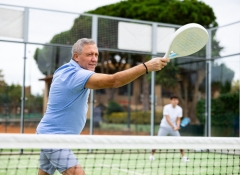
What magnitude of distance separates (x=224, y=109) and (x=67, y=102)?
10447 millimetres

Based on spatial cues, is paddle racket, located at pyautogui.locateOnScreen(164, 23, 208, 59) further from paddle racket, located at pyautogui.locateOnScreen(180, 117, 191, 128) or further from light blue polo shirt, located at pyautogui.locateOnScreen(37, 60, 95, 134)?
paddle racket, located at pyautogui.locateOnScreen(180, 117, 191, 128)

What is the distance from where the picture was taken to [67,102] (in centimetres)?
345

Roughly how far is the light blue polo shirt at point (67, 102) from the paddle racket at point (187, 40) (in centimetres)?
80

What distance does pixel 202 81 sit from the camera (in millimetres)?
A: 14359

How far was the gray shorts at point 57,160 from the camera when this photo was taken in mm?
3393

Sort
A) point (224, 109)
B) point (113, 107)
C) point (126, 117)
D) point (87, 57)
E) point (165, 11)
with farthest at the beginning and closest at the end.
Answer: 1. point (165, 11)
2. point (113, 107)
3. point (126, 117)
4. point (224, 109)
5. point (87, 57)

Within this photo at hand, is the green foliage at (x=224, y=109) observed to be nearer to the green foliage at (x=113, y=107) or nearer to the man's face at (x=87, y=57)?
the green foliage at (x=113, y=107)

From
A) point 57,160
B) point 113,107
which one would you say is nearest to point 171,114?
point 113,107

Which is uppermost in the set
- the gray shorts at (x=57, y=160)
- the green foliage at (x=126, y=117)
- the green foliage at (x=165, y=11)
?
the green foliage at (x=165, y=11)

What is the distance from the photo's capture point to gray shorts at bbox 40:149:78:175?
3393 mm

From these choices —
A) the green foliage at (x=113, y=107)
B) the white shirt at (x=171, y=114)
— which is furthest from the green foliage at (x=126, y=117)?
the white shirt at (x=171, y=114)

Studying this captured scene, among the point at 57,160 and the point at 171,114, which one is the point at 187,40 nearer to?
the point at 57,160

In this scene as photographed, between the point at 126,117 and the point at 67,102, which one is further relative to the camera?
the point at 126,117

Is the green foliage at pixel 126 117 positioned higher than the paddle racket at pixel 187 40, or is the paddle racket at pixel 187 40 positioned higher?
the paddle racket at pixel 187 40
